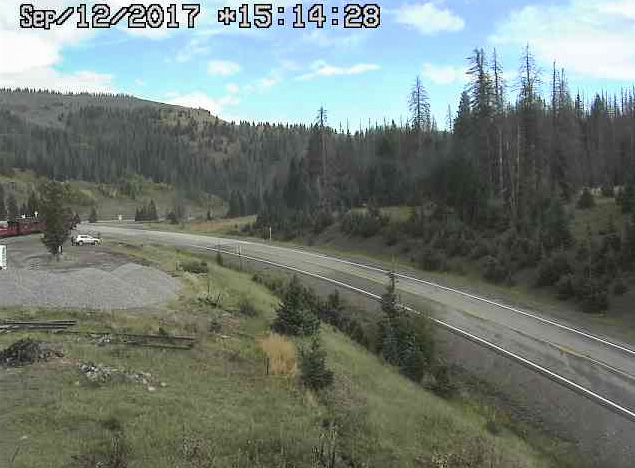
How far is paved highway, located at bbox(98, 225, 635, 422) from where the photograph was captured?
16641 mm

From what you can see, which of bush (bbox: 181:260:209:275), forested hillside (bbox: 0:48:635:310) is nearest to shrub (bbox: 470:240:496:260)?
forested hillside (bbox: 0:48:635:310)

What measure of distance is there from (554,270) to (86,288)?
2271 centimetres

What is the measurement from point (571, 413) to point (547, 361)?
141 inches

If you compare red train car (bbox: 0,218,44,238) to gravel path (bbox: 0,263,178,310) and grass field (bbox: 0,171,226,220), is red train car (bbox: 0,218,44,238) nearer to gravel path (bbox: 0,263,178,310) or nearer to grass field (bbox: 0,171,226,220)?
gravel path (bbox: 0,263,178,310)

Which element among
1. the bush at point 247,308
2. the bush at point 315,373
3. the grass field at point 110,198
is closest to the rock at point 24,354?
the bush at point 315,373

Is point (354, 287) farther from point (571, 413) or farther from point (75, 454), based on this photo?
point (75, 454)

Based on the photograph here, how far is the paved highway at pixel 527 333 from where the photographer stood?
16641mm

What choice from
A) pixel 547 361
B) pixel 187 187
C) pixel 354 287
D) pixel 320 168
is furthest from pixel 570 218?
pixel 187 187

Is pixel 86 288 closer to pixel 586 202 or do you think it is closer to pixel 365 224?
pixel 365 224

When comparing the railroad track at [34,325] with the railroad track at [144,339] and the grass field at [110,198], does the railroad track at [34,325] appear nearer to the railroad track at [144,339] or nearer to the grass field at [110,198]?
the railroad track at [144,339]

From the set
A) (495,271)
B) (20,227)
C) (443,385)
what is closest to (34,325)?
(443,385)

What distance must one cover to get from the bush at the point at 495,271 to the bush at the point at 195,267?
16369mm

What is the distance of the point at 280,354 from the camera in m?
15.4

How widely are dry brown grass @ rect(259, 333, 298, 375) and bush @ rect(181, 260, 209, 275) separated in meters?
14.5
